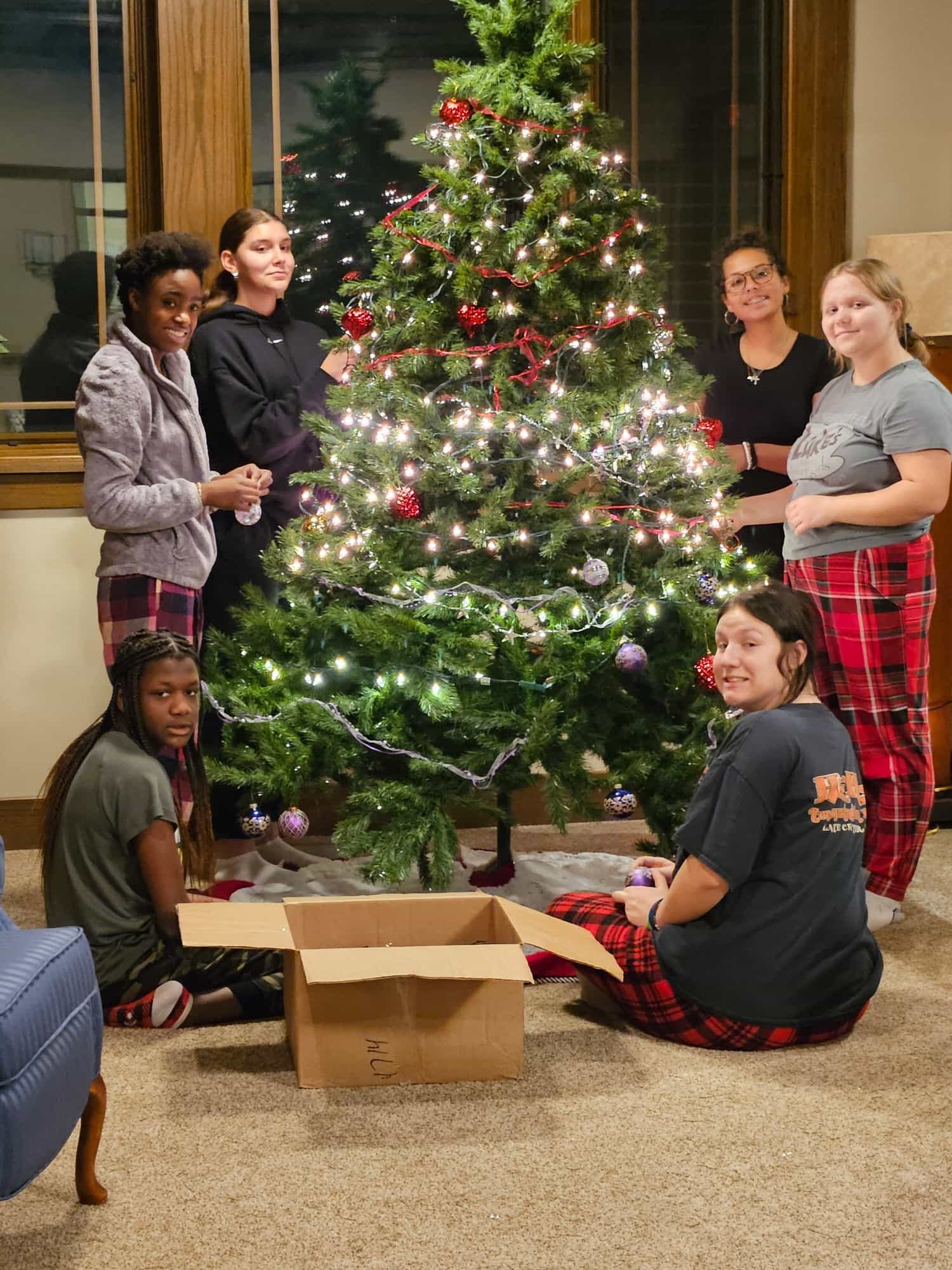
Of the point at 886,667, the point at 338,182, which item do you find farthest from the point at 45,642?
the point at 886,667

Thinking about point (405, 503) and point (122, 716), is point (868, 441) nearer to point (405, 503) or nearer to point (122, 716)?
point (405, 503)

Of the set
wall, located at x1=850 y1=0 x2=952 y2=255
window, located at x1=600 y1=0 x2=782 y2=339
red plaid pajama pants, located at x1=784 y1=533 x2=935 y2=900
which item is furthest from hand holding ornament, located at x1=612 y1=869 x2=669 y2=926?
wall, located at x1=850 y1=0 x2=952 y2=255

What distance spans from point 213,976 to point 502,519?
114cm

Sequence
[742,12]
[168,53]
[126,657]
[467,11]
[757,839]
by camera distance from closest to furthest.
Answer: [757,839] < [126,657] < [467,11] < [168,53] < [742,12]

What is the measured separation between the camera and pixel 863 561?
3275 mm

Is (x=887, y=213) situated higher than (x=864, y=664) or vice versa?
(x=887, y=213)

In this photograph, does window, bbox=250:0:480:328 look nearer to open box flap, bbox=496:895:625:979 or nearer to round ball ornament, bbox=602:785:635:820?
round ball ornament, bbox=602:785:635:820

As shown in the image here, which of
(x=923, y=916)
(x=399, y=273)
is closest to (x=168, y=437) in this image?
(x=399, y=273)

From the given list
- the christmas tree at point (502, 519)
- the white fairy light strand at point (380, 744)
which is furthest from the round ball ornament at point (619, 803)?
the white fairy light strand at point (380, 744)

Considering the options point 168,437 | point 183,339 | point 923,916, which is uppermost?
point 183,339

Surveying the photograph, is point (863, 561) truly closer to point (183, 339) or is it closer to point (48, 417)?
point (183, 339)

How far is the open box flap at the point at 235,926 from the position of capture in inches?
96.7

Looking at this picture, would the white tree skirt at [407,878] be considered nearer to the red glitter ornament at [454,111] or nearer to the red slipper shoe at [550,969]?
the red slipper shoe at [550,969]

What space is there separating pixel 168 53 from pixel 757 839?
2815 millimetres
